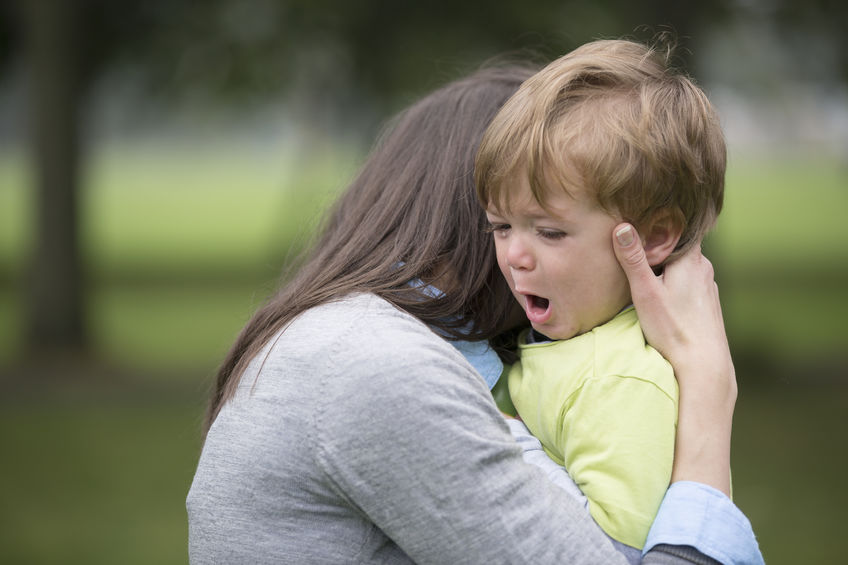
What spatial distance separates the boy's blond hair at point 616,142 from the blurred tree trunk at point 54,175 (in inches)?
400

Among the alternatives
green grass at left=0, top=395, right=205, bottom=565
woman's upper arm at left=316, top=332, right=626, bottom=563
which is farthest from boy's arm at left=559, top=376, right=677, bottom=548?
green grass at left=0, top=395, right=205, bottom=565

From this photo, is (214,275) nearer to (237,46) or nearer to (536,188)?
(237,46)

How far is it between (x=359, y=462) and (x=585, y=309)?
23.8 inches

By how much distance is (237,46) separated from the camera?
12484 mm

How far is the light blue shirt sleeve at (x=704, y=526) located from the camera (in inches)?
66.2

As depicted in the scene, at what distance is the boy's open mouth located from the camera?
6.57ft

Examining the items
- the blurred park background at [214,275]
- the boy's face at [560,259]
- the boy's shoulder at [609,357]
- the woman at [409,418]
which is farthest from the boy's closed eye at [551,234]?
the blurred park background at [214,275]

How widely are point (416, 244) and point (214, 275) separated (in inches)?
779

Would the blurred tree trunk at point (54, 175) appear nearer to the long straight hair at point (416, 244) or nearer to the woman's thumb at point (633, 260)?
the long straight hair at point (416, 244)

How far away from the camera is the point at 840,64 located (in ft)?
35.9

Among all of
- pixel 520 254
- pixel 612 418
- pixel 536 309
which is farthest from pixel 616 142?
pixel 612 418

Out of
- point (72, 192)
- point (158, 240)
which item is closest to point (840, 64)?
point (72, 192)

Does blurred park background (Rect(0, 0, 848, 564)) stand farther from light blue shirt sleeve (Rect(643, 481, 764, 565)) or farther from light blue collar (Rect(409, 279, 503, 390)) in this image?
light blue shirt sleeve (Rect(643, 481, 764, 565))

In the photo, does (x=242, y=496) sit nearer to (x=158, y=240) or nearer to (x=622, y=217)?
(x=622, y=217)
